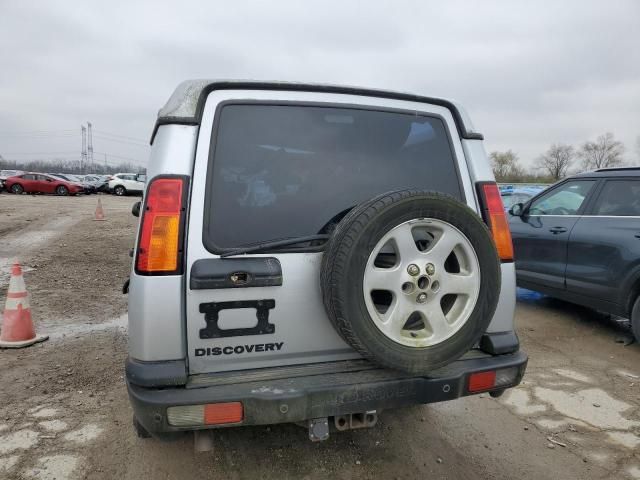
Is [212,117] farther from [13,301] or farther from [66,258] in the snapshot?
[66,258]

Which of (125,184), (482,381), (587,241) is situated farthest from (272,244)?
(125,184)

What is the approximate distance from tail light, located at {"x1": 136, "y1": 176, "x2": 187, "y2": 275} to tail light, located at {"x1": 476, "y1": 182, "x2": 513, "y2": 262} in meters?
1.56

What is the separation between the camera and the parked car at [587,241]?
4.42 meters

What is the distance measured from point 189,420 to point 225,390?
179 mm

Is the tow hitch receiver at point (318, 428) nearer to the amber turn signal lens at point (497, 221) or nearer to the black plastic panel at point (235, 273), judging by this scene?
the black plastic panel at point (235, 273)

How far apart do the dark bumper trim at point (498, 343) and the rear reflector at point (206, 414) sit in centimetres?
130

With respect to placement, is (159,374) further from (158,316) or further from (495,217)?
(495,217)

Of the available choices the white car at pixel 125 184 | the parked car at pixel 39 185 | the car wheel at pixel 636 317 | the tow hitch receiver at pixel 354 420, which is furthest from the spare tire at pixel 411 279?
the white car at pixel 125 184

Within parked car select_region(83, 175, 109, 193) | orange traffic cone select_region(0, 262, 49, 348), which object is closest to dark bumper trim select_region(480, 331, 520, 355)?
orange traffic cone select_region(0, 262, 49, 348)

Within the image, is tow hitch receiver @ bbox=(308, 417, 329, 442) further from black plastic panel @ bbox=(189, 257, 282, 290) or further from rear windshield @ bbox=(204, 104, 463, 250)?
rear windshield @ bbox=(204, 104, 463, 250)

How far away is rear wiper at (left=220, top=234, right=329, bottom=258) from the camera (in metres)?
2.04

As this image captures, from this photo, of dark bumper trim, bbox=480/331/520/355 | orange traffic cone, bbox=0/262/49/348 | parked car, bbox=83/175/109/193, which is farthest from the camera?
parked car, bbox=83/175/109/193

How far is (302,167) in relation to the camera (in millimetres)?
2264

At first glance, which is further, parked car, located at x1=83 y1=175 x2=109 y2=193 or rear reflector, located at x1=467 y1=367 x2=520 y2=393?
parked car, located at x1=83 y1=175 x2=109 y2=193
